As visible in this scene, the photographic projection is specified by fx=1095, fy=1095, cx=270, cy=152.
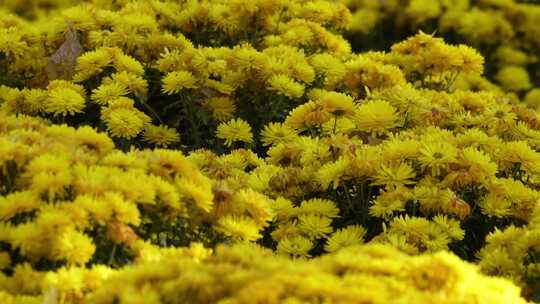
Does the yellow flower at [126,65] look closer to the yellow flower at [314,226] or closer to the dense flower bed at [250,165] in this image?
the dense flower bed at [250,165]

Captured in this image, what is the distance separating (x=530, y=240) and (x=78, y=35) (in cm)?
290

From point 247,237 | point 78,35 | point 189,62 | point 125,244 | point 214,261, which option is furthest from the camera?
point 78,35

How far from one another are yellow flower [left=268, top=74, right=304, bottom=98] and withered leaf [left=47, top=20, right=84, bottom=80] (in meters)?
Answer: 1.04

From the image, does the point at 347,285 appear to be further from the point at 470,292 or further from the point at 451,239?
the point at 451,239

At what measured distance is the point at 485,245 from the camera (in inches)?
176

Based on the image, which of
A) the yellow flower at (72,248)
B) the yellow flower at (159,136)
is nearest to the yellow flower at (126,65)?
the yellow flower at (159,136)

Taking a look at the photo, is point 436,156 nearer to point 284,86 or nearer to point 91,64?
point 284,86

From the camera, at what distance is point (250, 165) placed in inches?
196

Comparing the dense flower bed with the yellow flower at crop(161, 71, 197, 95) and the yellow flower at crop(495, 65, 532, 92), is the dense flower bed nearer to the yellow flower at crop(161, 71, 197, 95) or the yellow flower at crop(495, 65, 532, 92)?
the yellow flower at crop(161, 71, 197, 95)

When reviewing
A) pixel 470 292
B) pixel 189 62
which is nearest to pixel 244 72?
pixel 189 62

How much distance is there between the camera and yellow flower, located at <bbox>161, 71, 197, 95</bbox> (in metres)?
5.23

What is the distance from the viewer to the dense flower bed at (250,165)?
2992mm

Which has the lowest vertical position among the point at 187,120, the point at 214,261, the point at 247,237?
the point at 187,120

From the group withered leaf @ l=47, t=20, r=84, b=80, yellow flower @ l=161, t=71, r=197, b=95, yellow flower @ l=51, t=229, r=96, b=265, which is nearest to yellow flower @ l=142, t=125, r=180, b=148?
yellow flower @ l=161, t=71, r=197, b=95
